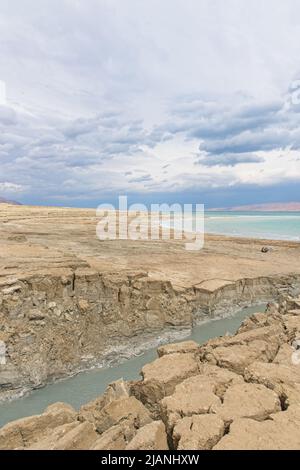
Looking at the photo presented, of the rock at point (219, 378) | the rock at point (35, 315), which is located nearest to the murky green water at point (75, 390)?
the rock at point (35, 315)

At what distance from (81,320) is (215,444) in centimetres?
838

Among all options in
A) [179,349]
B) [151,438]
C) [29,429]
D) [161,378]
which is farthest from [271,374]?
[29,429]

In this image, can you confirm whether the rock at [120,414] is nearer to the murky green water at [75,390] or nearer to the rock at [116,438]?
the rock at [116,438]

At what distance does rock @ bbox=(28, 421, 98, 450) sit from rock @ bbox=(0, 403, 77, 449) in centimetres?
54

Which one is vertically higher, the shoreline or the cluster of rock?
the cluster of rock

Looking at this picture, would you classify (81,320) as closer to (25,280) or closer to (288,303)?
(25,280)

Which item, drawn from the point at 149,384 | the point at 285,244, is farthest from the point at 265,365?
the point at 285,244

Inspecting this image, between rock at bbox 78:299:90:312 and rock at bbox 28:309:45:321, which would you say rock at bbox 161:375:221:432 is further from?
rock at bbox 78:299:90:312

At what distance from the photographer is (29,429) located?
661cm

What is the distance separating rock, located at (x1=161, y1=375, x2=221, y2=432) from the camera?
6.15 m

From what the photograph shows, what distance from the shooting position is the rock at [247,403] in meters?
5.93

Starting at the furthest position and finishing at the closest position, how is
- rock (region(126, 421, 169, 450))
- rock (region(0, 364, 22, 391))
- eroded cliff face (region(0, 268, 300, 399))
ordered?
eroded cliff face (region(0, 268, 300, 399))
rock (region(0, 364, 22, 391))
rock (region(126, 421, 169, 450))

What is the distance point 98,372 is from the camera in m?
11.9

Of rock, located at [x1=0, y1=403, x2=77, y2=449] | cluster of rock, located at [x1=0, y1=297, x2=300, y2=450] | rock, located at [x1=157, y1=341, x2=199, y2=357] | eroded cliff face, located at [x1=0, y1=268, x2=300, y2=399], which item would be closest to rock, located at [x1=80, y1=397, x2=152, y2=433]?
cluster of rock, located at [x1=0, y1=297, x2=300, y2=450]
